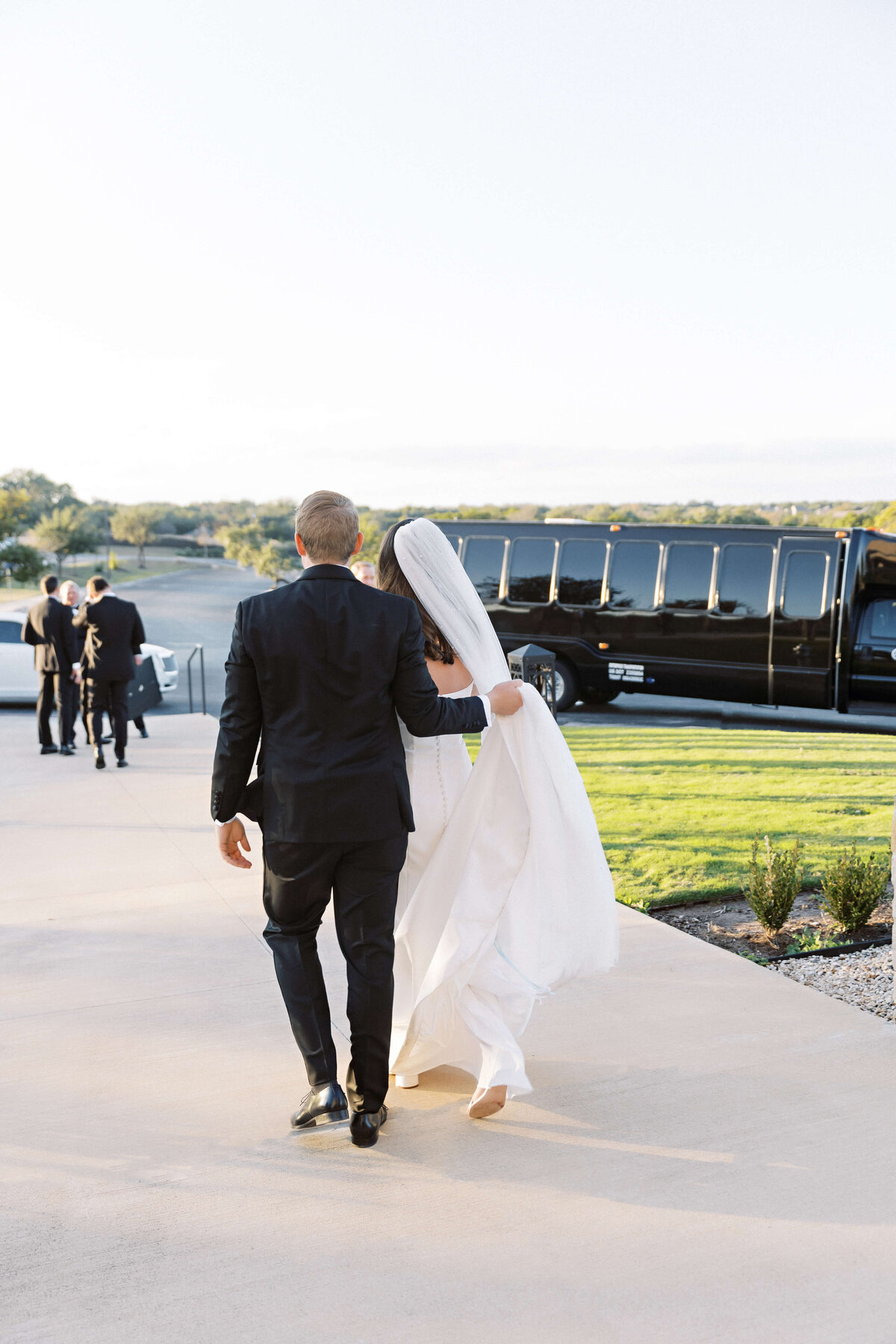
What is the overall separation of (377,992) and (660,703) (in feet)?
46.2

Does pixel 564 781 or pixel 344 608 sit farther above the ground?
pixel 344 608

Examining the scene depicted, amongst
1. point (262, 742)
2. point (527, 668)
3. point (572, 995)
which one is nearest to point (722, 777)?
point (527, 668)

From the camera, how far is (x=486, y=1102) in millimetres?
3350

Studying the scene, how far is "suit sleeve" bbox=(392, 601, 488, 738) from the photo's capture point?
3094 mm

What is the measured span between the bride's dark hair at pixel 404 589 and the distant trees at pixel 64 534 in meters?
86.3

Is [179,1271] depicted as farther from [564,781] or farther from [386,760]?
[564,781]

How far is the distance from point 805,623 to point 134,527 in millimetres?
114050

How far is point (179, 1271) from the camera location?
8.70 feet

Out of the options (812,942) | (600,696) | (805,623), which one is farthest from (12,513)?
(812,942)

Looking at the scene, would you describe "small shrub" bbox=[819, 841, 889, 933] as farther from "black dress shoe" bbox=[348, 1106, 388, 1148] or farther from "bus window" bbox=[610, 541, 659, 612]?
"bus window" bbox=[610, 541, 659, 612]

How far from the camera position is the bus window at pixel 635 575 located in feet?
49.5

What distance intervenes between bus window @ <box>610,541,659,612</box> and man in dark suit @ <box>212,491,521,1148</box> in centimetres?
1218

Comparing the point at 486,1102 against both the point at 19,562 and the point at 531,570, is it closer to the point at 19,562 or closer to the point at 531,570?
Result: the point at 531,570

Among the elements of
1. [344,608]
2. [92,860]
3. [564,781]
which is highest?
[344,608]
